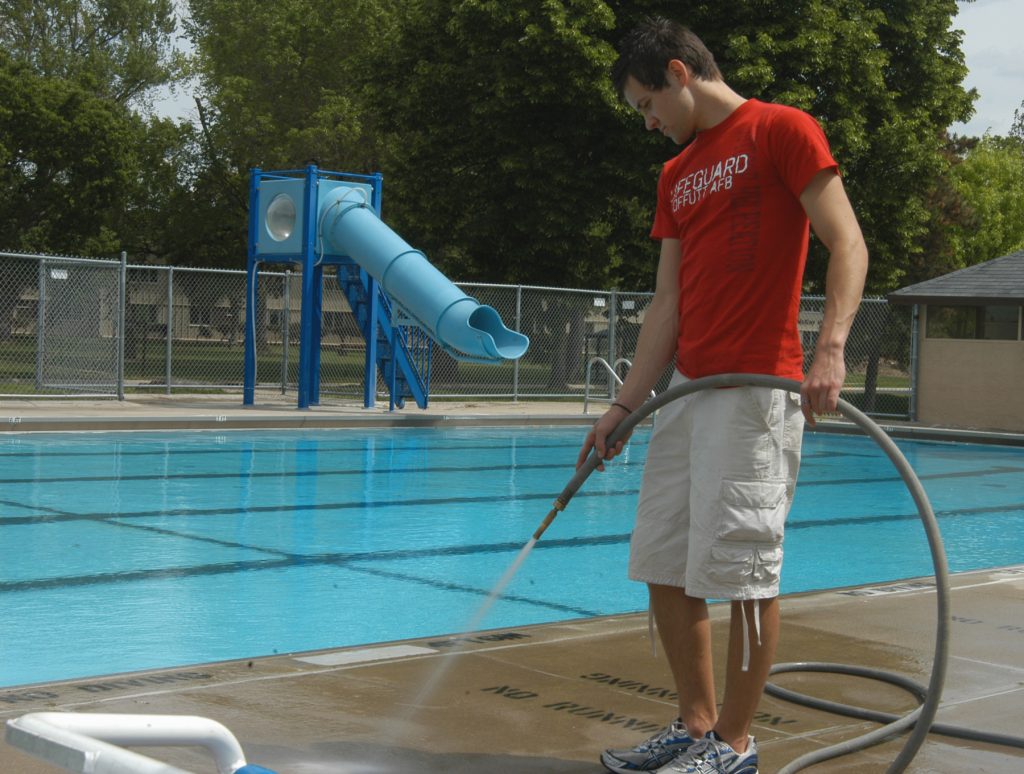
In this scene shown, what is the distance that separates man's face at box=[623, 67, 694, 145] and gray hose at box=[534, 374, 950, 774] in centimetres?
75

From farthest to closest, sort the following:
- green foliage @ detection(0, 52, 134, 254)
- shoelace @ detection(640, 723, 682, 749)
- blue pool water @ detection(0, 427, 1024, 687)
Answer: green foliage @ detection(0, 52, 134, 254) < blue pool water @ detection(0, 427, 1024, 687) < shoelace @ detection(640, 723, 682, 749)

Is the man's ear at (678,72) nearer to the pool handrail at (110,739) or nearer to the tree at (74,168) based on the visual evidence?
the pool handrail at (110,739)

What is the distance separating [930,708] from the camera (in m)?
3.39

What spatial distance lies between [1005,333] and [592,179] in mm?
9329

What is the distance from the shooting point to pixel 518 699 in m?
4.64

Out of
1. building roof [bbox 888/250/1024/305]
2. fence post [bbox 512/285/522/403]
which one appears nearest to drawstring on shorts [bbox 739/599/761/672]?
fence post [bbox 512/285/522/403]

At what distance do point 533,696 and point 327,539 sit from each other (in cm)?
473

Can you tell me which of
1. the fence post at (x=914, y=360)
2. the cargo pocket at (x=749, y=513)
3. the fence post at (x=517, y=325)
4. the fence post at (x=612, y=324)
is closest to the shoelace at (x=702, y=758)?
the cargo pocket at (x=749, y=513)

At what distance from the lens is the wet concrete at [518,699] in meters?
3.97

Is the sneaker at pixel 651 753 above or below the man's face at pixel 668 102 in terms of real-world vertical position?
below

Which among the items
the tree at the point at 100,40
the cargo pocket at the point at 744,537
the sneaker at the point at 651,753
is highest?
the tree at the point at 100,40

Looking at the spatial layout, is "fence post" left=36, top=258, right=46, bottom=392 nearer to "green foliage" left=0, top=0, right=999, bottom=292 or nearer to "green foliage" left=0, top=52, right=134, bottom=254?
"green foliage" left=0, top=0, right=999, bottom=292

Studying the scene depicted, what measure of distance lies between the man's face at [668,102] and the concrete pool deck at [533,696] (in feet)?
6.25

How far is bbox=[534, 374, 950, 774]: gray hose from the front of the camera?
129 inches
